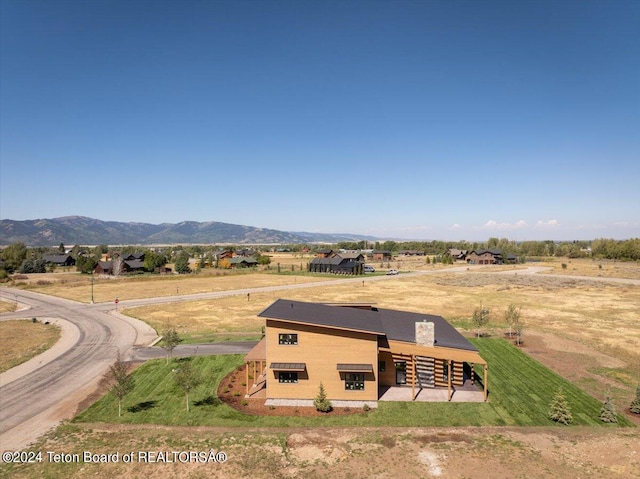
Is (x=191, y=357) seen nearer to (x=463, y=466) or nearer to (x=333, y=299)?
(x=463, y=466)

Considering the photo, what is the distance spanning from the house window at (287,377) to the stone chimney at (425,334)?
10.2 m

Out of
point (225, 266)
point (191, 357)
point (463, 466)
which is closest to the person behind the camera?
point (463, 466)

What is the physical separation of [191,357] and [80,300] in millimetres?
48937

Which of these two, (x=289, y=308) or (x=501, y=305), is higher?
(x=289, y=308)

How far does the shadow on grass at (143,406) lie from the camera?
25.8 m

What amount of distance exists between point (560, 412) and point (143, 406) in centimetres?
2982

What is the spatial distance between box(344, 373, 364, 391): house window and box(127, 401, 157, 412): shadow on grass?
1483cm

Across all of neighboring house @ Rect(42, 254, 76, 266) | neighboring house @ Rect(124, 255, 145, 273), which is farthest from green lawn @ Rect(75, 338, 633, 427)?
neighboring house @ Rect(42, 254, 76, 266)

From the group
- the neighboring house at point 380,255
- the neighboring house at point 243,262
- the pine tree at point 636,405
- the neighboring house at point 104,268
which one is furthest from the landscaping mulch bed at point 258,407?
the neighboring house at point 380,255

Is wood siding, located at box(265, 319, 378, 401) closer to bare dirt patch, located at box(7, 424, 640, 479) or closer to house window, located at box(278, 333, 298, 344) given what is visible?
house window, located at box(278, 333, 298, 344)

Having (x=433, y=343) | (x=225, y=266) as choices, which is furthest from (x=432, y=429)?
(x=225, y=266)

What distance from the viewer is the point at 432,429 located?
22812 mm

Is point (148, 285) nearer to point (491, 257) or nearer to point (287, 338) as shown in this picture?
point (287, 338)

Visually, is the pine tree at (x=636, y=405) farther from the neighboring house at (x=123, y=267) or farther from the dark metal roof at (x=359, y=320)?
the neighboring house at (x=123, y=267)
